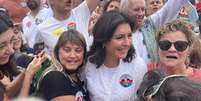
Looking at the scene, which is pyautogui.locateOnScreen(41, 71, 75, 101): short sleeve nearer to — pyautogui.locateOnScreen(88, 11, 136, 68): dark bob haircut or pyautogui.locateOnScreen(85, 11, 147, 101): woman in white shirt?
pyautogui.locateOnScreen(85, 11, 147, 101): woman in white shirt

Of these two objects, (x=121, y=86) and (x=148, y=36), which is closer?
(x=121, y=86)

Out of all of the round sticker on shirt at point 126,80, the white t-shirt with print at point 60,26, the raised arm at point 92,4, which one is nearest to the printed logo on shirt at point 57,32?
the white t-shirt with print at point 60,26

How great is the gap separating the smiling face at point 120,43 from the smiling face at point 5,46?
669mm

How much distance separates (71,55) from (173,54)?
0.68m

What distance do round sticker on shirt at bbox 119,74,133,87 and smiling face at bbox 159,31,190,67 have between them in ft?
0.83

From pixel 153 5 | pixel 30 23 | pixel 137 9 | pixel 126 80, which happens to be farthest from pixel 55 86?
pixel 30 23

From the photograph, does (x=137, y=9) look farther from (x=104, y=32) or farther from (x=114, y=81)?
(x=114, y=81)

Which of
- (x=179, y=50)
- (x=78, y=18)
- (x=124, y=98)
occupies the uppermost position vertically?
(x=78, y=18)

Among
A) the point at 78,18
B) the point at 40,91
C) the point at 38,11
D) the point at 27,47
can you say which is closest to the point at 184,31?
the point at 40,91

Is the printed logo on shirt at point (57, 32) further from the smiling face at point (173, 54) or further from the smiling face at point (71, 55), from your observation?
the smiling face at point (173, 54)

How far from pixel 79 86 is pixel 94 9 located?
144cm

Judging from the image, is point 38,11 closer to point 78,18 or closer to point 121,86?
point 78,18

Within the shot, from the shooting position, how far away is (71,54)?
9.66 ft

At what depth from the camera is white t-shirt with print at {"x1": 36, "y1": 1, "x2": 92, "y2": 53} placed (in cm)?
394
